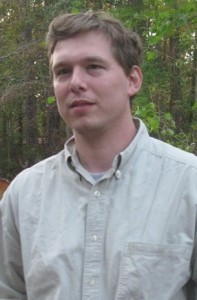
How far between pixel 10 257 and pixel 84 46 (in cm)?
98

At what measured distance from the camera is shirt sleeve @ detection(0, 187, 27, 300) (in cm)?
214

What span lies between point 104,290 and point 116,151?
0.56 meters

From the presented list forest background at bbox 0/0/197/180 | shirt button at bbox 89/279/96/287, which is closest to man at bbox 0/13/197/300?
shirt button at bbox 89/279/96/287

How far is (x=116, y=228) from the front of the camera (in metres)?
1.86

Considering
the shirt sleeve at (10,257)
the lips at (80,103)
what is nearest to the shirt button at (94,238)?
the shirt sleeve at (10,257)

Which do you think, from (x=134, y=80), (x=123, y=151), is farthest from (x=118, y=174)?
(x=134, y=80)

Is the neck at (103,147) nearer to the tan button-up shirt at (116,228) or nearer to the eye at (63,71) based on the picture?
the tan button-up shirt at (116,228)

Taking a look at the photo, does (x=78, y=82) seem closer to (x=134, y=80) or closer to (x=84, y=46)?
(x=84, y=46)

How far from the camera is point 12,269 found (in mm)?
2180

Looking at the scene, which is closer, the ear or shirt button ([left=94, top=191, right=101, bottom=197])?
shirt button ([left=94, top=191, right=101, bottom=197])

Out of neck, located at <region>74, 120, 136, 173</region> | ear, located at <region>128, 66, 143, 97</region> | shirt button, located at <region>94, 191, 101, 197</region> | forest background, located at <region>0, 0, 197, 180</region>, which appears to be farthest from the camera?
forest background, located at <region>0, 0, 197, 180</region>

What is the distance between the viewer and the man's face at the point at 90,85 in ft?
6.56

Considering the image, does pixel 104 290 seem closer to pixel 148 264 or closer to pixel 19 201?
pixel 148 264

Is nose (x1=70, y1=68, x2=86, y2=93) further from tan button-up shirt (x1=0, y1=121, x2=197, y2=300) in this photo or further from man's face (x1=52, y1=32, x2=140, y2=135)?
tan button-up shirt (x1=0, y1=121, x2=197, y2=300)
